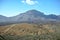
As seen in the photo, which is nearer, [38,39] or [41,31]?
[38,39]

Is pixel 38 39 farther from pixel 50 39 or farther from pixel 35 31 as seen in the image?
pixel 35 31

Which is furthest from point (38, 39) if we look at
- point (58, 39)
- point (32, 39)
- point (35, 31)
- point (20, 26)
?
point (20, 26)

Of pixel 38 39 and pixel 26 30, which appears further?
pixel 26 30

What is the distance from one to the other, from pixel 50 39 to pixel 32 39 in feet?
7.91

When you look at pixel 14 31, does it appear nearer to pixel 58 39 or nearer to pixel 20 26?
pixel 20 26

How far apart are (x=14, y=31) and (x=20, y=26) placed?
2842mm

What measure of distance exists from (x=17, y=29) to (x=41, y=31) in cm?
517

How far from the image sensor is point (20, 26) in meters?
35.3

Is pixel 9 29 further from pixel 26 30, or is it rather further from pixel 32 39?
pixel 32 39

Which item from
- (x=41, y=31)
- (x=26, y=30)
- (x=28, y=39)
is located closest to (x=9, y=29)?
(x=26, y=30)

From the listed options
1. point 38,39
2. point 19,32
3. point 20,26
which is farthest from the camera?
point 20,26

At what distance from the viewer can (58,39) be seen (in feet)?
69.2

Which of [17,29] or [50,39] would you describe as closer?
[50,39]

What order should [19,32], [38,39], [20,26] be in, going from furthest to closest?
1. [20,26]
2. [19,32]
3. [38,39]
